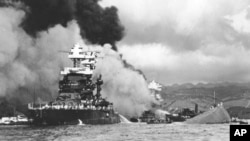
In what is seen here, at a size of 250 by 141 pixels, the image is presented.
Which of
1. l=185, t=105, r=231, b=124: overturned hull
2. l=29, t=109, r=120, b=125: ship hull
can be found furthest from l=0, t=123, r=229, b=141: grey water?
l=185, t=105, r=231, b=124: overturned hull

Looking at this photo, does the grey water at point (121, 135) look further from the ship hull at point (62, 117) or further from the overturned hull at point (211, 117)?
the overturned hull at point (211, 117)

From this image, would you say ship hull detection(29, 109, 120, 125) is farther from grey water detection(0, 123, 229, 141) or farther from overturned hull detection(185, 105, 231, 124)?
overturned hull detection(185, 105, 231, 124)

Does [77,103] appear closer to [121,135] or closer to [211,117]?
[211,117]

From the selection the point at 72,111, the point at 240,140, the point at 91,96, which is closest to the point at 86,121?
the point at 72,111

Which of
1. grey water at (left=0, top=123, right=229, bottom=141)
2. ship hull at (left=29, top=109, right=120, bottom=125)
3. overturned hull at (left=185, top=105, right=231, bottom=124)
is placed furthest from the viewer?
overturned hull at (left=185, top=105, right=231, bottom=124)

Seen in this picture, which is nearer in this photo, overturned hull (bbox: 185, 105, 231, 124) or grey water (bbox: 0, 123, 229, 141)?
grey water (bbox: 0, 123, 229, 141)

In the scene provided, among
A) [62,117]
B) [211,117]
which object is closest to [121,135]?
[62,117]

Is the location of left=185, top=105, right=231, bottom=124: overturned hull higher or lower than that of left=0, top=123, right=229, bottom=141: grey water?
higher

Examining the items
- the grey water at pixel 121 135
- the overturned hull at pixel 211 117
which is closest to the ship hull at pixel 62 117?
the grey water at pixel 121 135

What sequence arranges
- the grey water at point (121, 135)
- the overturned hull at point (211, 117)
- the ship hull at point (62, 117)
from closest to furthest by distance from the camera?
the grey water at point (121, 135) < the ship hull at point (62, 117) < the overturned hull at point (211, 117)

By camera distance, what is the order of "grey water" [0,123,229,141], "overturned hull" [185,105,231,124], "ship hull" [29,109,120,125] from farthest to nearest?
"overturned hull" [185,105,231,124], "ship hull" [29,109,120,125], "grey water" [0,123,229,141]
